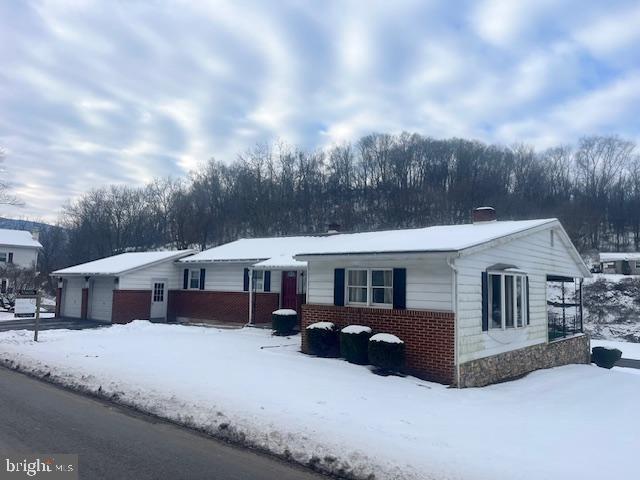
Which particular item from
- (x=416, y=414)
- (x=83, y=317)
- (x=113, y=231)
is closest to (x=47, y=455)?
(x=416, y=414)

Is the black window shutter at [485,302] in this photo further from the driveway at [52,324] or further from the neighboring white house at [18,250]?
the neighboring white house at [18,250]

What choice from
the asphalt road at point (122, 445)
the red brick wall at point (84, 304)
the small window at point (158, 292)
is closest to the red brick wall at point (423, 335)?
the asphalt road at point (122, 445)

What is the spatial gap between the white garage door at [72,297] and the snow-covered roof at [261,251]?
6366 mm

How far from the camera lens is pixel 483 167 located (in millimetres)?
68812

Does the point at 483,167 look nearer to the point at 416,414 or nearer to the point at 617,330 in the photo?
the point at 617,330

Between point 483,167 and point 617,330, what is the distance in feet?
122

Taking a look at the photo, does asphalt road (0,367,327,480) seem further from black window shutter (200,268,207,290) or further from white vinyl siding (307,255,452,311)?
black window shutter (200,268,207,290)

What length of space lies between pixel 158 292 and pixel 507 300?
18.1 m

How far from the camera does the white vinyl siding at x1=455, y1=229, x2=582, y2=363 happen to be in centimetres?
1148

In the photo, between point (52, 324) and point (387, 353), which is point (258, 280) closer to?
point (52, 324)

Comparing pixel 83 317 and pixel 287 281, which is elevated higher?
pixel 287 281

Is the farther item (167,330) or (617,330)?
(617,330)

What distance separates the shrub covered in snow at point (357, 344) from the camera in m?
12.2

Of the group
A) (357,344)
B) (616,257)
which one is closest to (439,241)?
(357,344)
